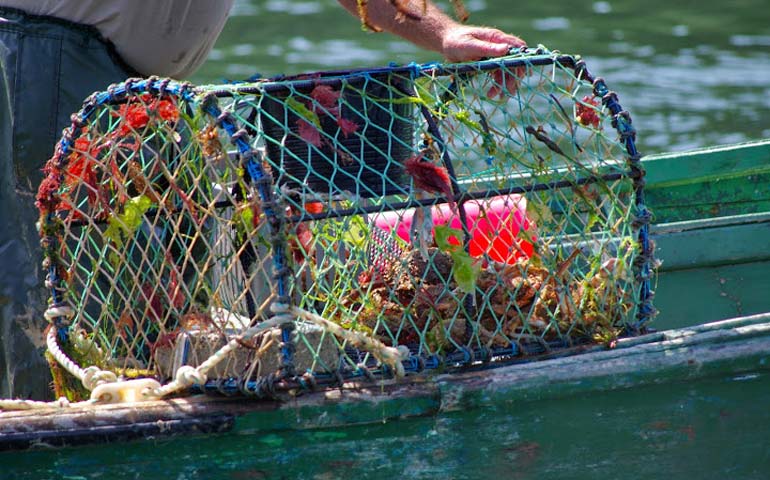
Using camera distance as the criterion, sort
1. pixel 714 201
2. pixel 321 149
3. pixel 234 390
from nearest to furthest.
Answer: pixel 234 390, pixel 321 149, pixel 714 201

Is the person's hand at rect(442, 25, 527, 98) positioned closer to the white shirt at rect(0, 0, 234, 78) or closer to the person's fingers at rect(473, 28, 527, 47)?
the person's fingers at rect(473, 28, 527, 47)

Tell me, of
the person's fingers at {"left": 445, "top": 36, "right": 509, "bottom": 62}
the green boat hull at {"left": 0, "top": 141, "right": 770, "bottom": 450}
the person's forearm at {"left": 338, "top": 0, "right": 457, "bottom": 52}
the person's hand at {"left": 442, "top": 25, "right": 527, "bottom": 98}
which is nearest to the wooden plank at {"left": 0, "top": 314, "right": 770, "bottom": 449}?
the green boat hull at {"left": 0, "top": 141, "right": 770, "bottom": 450}

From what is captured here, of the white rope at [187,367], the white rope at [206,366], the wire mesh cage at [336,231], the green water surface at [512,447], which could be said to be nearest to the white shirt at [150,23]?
the wire mesh cage at [336,231]

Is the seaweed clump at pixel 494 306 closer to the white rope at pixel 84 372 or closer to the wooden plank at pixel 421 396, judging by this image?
the wooden plank at pixel 421 396

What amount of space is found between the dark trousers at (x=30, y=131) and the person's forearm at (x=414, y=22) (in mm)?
804

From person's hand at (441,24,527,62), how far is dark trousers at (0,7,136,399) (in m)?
→ 1.00

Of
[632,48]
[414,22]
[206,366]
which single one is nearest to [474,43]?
[414,22]

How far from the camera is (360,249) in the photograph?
317cm

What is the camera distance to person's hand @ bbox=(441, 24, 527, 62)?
129 inches

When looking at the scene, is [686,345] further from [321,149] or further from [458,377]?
[321,149]

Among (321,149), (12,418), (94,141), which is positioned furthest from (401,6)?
(12,418)

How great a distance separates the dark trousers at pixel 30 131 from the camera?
11.0ft

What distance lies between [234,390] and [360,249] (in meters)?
0.59

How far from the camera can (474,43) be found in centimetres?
331
